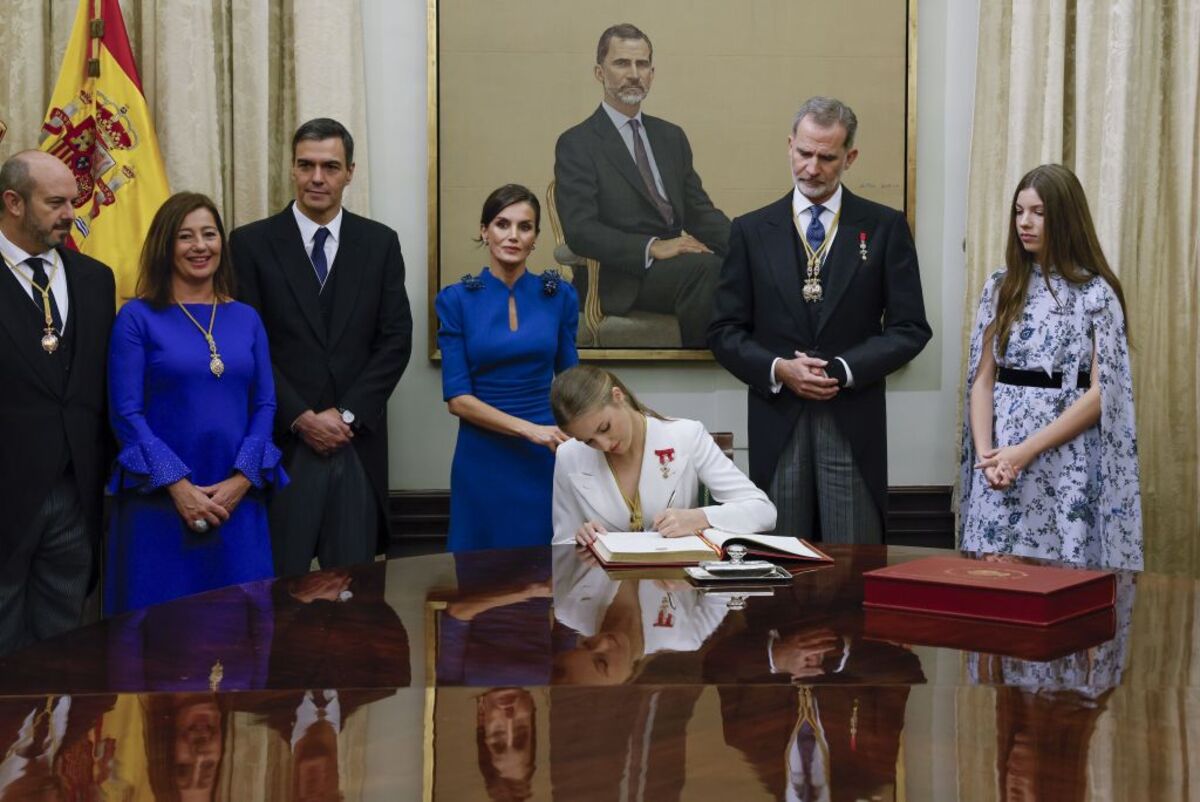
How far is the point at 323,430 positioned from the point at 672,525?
5.28 ft

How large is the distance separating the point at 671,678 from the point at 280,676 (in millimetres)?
592

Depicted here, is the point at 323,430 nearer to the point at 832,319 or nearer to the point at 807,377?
the point at 807,377

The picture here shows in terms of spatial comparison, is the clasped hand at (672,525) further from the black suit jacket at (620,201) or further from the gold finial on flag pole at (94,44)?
the gold finial on flag pole at (94,44)

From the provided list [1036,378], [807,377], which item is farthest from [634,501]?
[1036,378]

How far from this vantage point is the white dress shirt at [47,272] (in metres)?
4.11

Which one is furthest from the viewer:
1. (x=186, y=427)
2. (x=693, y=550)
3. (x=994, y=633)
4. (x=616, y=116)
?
(x=616, y=116)

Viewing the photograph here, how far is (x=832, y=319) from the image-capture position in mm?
4418

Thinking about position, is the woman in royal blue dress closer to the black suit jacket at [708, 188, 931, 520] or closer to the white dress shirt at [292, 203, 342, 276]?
the white dress shirt at [292, 203, 342, 276]

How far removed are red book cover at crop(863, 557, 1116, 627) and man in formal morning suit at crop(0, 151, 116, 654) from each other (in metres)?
2.51

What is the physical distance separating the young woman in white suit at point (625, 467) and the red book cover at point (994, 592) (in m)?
0.87

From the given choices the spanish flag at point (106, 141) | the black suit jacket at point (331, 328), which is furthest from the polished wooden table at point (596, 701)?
the spanish flag at point (106, 141)

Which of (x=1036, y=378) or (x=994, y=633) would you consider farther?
(x=1036, y=378)

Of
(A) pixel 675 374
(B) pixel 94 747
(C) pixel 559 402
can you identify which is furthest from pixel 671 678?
(A) pixel 675 374

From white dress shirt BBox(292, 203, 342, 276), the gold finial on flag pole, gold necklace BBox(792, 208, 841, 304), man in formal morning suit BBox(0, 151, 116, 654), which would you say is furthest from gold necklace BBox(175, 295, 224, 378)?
gold necklace BBox(792, 208, 841, 304)
